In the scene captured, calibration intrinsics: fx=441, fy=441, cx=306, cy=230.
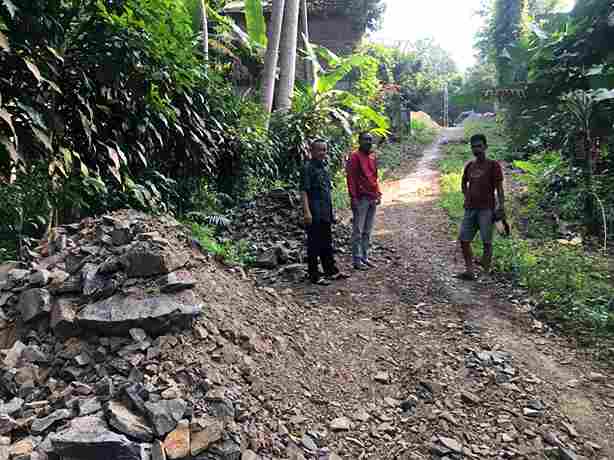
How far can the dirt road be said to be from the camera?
106 inches

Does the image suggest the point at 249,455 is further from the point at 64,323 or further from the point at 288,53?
the point at 288,53

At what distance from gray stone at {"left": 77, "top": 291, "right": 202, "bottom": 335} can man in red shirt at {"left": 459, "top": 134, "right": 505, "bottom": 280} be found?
3.61 metres

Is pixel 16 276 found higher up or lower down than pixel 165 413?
higher up

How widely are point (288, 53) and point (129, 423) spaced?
8.45 metres

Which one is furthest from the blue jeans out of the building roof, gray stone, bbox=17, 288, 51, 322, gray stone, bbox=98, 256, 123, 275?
the building roof

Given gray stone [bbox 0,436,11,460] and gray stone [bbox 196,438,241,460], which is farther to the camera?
gray stone [bbox 196,438,241,460]

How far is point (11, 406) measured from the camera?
244 centimetres

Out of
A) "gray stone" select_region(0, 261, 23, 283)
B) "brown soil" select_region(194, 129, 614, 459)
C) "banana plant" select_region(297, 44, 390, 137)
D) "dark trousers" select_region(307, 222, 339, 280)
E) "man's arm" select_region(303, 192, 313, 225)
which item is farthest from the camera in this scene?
"banana plant" select_region(297, 44, 390, 137)

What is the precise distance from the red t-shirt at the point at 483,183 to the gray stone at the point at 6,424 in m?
4.80

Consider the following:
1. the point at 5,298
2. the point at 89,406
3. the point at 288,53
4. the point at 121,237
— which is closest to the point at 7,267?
the point at 5,298

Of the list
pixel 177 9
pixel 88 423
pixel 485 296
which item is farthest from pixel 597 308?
pixel 177 9

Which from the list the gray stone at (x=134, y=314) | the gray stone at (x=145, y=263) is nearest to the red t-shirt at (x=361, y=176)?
the gray stone at (x=145, y=263)

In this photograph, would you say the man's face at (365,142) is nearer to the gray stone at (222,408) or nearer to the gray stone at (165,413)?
the gray stone at (222,408)

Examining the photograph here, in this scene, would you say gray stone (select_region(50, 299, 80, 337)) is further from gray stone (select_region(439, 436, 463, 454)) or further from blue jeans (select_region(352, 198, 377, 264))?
blue jeans (select_region(352, 198, 377, 264))
